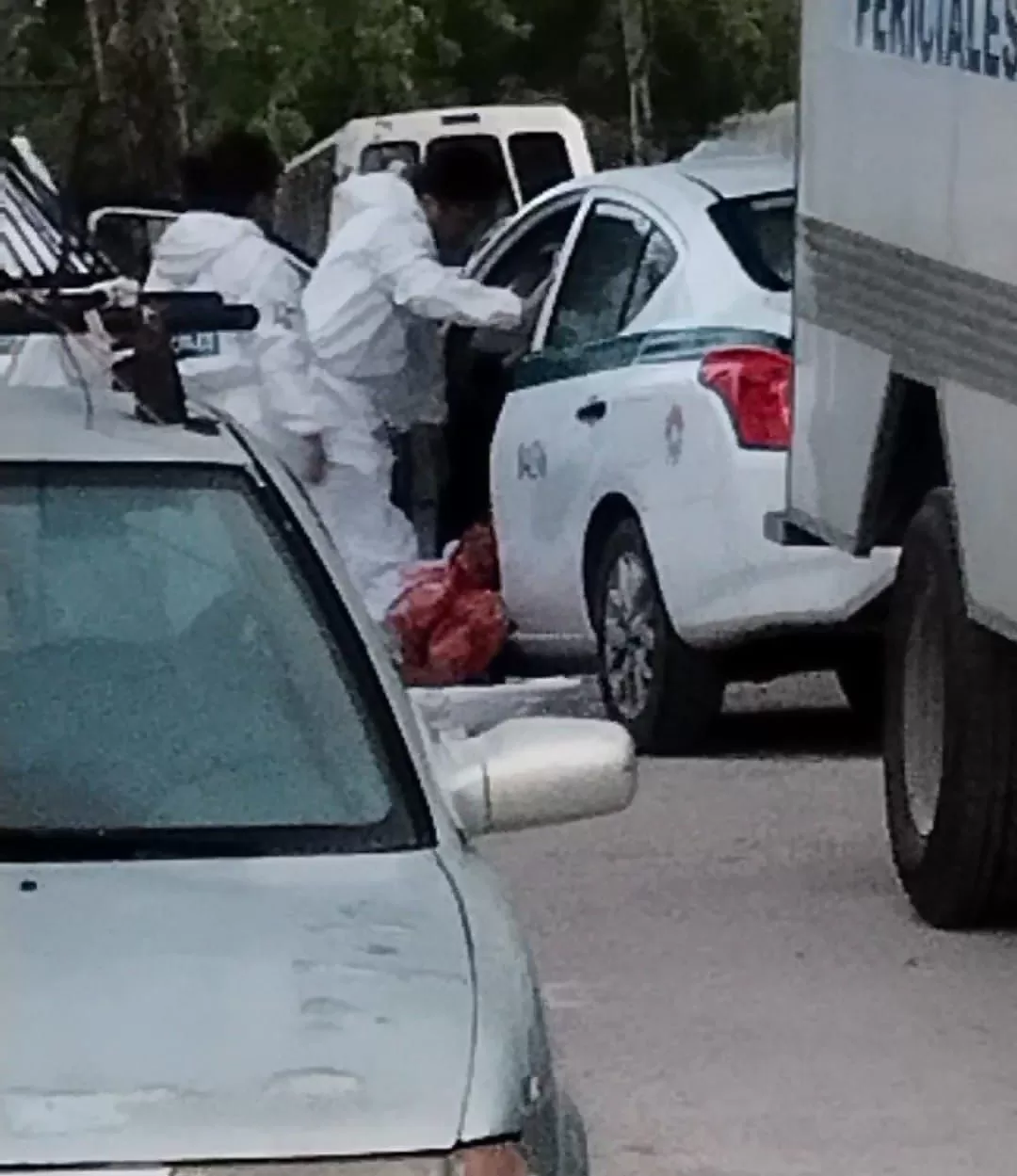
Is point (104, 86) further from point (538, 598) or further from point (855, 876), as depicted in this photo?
point (855, 876)

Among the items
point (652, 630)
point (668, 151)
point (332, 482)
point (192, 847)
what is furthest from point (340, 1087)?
point (668, 151)

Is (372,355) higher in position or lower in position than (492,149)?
higher

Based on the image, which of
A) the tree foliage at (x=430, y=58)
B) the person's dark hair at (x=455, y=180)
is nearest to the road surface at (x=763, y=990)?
the person's dark hair at (x=455, y=180)

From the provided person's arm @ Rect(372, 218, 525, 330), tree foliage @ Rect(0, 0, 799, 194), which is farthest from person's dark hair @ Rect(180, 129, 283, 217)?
tree foliage @ Rect(0, 0, 799, 194)

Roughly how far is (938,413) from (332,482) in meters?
4.86

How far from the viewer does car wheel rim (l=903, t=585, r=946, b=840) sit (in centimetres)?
818

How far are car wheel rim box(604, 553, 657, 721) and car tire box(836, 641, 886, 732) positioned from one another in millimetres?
725

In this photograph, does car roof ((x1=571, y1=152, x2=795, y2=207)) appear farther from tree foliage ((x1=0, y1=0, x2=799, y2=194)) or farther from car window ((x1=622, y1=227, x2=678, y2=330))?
tree foliage ((x1=0, y1=0, x2=799, y2=194))

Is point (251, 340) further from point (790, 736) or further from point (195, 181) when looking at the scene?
point (195, 181)

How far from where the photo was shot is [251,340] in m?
12.5

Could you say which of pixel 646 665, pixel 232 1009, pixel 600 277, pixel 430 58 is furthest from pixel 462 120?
pixel 430 58

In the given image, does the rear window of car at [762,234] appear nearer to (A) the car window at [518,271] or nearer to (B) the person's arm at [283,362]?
(A) the car window at [518,271]

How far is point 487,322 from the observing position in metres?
11.8

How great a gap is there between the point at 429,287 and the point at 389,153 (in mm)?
9656
